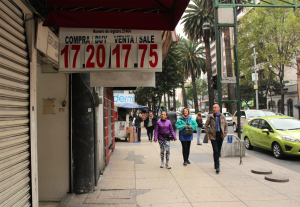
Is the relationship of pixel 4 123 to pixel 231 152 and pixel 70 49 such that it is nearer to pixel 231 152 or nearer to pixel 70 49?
pixel 70 49

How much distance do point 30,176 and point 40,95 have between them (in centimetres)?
228

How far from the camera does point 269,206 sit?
15.1ft

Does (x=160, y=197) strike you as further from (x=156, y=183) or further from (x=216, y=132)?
(x=216, y=132)

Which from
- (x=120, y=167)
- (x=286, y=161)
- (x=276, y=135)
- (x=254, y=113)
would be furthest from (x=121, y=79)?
(x=254, y=113)

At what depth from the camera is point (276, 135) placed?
924 cm

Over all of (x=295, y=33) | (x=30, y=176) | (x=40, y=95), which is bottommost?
(x=30, y=176)

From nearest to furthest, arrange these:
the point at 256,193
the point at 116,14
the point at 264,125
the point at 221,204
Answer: the point at 116,14
the point at 221,204
the point at 256,193
the point at 264,125

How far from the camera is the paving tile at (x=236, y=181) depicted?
597cm

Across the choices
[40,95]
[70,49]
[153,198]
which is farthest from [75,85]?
[153,198]

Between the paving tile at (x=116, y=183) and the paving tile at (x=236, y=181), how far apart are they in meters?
2.15

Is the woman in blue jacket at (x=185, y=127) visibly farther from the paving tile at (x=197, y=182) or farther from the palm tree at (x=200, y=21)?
the palm tree at (x=200, y=21)

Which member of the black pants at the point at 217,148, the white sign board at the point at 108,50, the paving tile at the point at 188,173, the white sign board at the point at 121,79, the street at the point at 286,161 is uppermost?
the white sign board at the point at 108,50

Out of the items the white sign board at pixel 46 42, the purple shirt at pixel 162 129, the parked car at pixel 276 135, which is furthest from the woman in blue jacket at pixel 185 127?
the white sign board at pixel 46 42

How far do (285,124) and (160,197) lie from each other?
6.86 m
